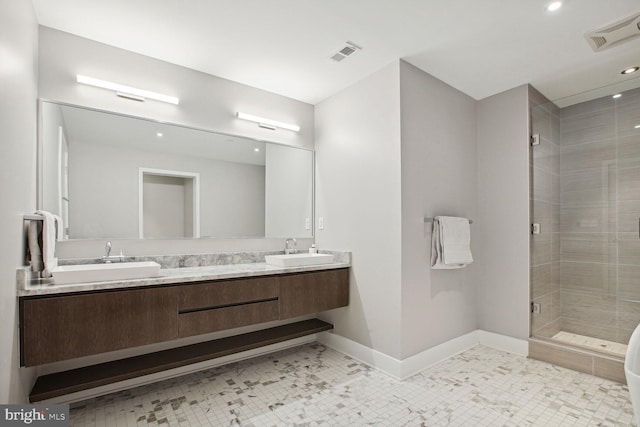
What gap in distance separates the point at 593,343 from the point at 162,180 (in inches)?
149

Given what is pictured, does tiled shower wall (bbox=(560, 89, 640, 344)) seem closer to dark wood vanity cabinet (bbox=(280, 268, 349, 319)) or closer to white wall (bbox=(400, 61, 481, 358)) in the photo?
white wall (bbox=(400, 61, 481, 358))

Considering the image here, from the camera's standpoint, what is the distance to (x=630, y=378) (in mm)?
1321

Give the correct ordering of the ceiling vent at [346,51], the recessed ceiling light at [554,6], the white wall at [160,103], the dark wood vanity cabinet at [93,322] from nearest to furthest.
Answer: the dark wood vanity cabinet at [93,322]
the recessed ceiling light at [554,6]
the white wall at [160,103]
the ceiling vent at [346,51]

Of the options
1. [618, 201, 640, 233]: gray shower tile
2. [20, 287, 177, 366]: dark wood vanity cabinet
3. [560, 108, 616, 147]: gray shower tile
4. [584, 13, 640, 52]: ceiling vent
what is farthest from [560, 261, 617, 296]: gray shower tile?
[20, 287, 177, 366]: dark wood vanity cabinet

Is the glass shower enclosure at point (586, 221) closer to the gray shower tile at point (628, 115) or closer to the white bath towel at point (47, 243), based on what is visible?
the gray shower tile at point (628, 115)

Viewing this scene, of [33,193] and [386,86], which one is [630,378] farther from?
[33,193]

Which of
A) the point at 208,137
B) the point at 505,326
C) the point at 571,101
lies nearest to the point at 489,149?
the point at 571,101

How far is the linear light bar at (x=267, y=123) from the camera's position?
9.41ft

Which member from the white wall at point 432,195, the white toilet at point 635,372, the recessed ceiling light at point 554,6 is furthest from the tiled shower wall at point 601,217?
the white toilet at point 635,372

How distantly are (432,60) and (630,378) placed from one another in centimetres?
224

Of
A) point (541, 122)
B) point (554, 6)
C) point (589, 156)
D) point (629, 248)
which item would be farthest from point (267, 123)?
point (629, 248)

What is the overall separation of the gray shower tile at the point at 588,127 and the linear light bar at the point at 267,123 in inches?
102

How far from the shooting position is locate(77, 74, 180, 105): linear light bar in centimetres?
218

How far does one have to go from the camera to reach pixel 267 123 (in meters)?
3.01
